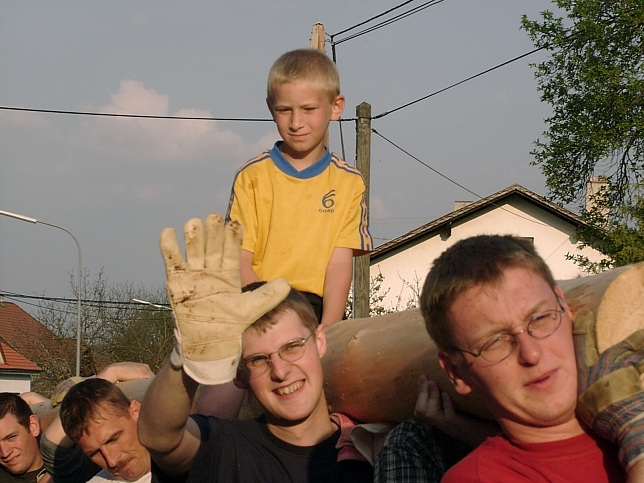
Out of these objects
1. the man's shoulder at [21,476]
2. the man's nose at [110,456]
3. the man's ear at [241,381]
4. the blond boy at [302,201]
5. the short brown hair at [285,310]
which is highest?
the blond boy at [302,201]

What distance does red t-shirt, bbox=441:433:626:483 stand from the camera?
1.93 m

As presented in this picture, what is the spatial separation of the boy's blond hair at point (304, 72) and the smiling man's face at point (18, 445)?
9.62ft

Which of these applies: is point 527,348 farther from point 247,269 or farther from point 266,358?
point 247,269

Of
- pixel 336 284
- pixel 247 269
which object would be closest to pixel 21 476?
pixel 247 269

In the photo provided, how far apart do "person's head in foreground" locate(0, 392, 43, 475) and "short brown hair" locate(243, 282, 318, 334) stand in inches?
125

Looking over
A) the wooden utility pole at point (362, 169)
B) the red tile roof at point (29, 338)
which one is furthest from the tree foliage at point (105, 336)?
the wooden utility pole at point (362, 169)

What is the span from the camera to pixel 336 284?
364 cm

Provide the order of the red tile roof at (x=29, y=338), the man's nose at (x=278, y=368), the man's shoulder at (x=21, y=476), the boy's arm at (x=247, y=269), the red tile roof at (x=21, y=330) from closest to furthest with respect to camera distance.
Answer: the man's nose at (x=278, y=368)
the boy's arm at (x=247, y=269)
the man's shoulder at (x=21, y=476)
the red tile roof at (x=29, y=338)
the red tile roof at (x=21, y=330)

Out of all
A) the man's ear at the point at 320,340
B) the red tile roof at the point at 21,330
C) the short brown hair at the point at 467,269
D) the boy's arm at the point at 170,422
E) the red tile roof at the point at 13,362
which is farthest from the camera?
the red tile roof at the point at 21,330

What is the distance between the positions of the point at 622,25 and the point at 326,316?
1652cm

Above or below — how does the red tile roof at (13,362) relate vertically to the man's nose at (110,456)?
above

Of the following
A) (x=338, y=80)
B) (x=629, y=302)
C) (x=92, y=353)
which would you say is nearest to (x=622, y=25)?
(x=338, y=80)

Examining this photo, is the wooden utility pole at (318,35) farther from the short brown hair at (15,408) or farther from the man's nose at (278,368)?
the man's nose at (278,368)

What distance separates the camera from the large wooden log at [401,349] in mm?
2062
